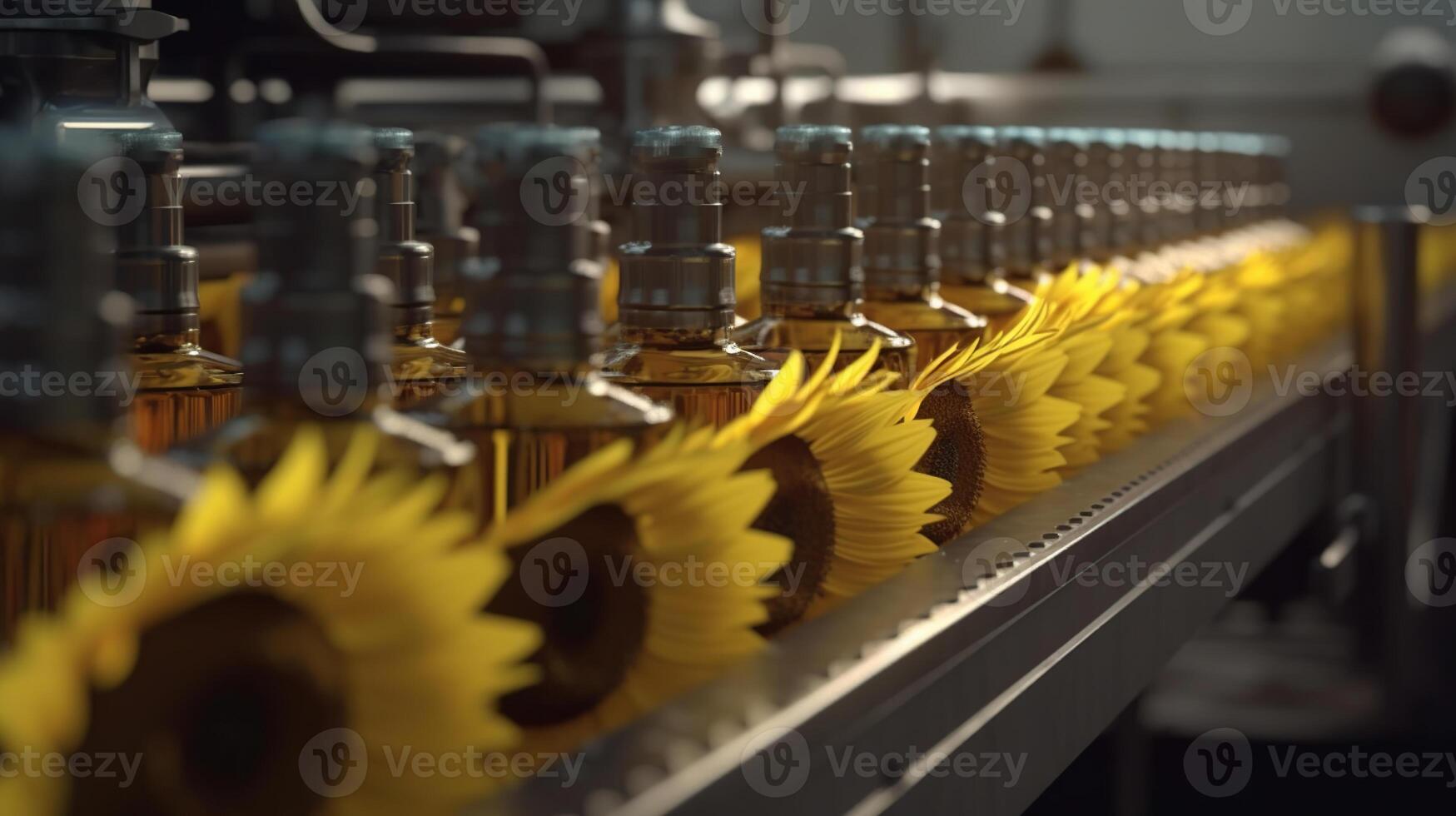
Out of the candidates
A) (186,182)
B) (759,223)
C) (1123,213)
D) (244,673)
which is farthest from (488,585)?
(759,223)

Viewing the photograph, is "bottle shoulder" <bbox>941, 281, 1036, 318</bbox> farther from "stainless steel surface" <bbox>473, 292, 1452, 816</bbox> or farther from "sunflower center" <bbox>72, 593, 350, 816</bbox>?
"sunflower center" <bbox>72, 593, 350, 816</bbox>

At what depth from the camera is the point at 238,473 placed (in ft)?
1.11

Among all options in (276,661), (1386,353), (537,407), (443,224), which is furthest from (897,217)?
(1386,353)

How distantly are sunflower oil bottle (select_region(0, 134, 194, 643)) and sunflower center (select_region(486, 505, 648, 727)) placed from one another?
8 centimetres

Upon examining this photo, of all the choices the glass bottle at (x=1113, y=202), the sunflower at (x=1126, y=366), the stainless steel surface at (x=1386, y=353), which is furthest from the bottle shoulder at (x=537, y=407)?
the stainless steel surface at (x=1386, y=353)

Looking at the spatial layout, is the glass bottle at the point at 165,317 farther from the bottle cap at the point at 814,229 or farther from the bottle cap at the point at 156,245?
the bottle cap at the point at 814,229

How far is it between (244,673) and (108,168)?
0.15 m

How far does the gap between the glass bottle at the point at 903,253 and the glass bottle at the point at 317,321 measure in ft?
1.05

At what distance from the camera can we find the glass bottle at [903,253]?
644 mm

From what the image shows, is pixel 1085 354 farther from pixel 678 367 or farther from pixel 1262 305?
pixel 1262 305

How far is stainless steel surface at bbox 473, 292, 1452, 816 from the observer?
0.36 metres

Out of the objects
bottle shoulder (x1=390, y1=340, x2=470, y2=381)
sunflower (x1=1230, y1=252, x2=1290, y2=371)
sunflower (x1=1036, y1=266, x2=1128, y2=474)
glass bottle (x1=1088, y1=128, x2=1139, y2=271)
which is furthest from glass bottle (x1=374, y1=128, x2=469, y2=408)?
sunflower (x1=1230, y1=252, x2=1290, y2=371)

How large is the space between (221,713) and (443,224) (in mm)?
400

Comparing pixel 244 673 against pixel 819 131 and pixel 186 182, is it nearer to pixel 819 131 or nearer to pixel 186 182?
pixel 819 131
